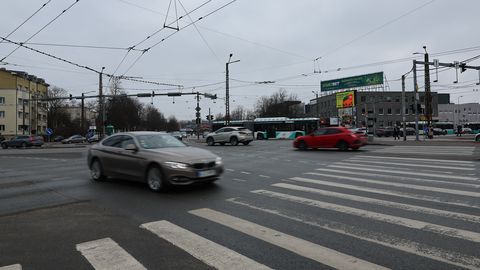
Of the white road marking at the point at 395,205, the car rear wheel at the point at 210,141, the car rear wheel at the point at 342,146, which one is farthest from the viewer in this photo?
the car rear wheel at the point at 210,141

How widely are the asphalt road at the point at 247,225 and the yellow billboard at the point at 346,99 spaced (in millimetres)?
46095

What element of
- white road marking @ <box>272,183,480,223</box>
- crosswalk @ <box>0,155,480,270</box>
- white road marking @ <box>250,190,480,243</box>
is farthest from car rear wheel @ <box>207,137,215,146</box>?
white road marking @ <box>250,190,480,243</box>

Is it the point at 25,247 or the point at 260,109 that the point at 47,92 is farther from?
the point at 25,247

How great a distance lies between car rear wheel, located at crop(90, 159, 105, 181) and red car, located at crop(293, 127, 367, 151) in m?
15.1

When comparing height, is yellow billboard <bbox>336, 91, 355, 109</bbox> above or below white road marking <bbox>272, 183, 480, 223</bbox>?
above

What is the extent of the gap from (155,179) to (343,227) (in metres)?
4.79

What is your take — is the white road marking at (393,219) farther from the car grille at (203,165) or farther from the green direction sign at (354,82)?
the green direction sign at (354,82)

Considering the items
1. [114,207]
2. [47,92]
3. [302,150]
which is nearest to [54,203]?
[114,207]

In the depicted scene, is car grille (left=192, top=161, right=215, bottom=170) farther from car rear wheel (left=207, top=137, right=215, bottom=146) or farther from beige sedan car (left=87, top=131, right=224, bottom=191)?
car rear wheel (left=207, top=137, right=215, bottom=146)

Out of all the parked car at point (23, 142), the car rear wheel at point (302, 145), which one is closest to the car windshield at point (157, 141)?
the car rear wheel at point (302, 145)

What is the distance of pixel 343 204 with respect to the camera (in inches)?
289

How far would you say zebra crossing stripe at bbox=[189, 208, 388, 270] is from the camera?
13.8 feet

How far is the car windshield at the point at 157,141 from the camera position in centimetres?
971

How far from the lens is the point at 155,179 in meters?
8.98
